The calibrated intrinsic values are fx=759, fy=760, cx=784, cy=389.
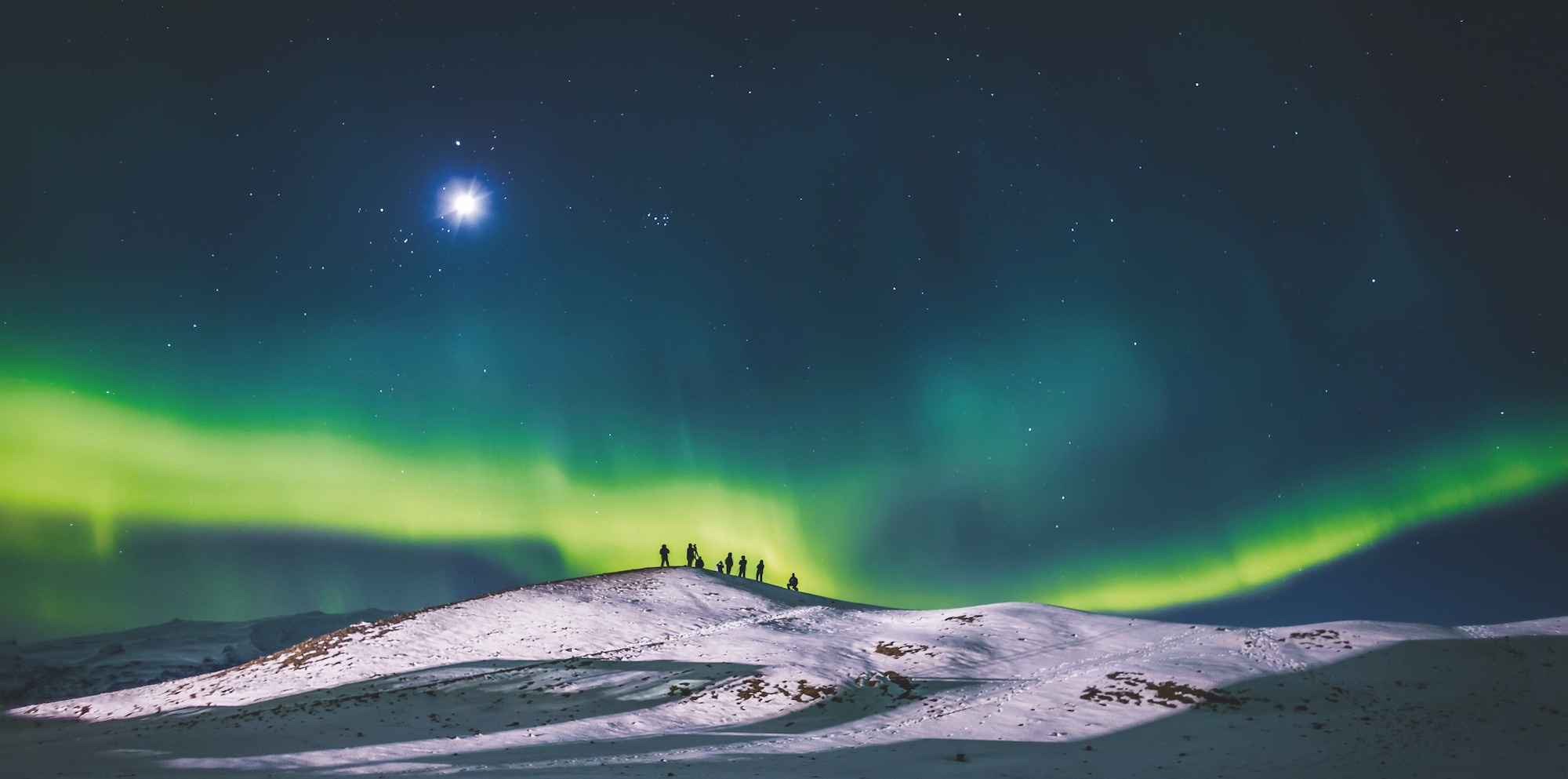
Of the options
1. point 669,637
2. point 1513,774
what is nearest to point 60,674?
point 669,637

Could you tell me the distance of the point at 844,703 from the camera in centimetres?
2361

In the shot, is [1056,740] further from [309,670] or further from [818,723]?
[309,670]

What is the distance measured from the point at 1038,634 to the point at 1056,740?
40.6 feet

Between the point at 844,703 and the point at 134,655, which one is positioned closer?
the point at 844,703

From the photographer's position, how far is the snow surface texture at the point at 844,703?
16.6 m

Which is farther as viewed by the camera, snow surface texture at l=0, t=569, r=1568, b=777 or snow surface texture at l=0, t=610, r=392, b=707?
snow surface texture at l=0, t=610, r=392, b=707

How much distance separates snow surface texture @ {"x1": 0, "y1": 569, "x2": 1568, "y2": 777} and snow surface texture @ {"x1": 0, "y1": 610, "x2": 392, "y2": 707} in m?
55.8

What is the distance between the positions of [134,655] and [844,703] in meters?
127

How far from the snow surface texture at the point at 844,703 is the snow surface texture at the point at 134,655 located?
2198 inches

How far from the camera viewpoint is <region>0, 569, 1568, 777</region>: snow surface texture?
54.6 feet

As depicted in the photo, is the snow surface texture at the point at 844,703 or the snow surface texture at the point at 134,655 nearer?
the snow surface texture at the point at 844,703

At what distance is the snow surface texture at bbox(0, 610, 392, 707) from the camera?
9150cm

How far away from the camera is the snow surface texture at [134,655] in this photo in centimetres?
9150

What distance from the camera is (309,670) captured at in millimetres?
30312
